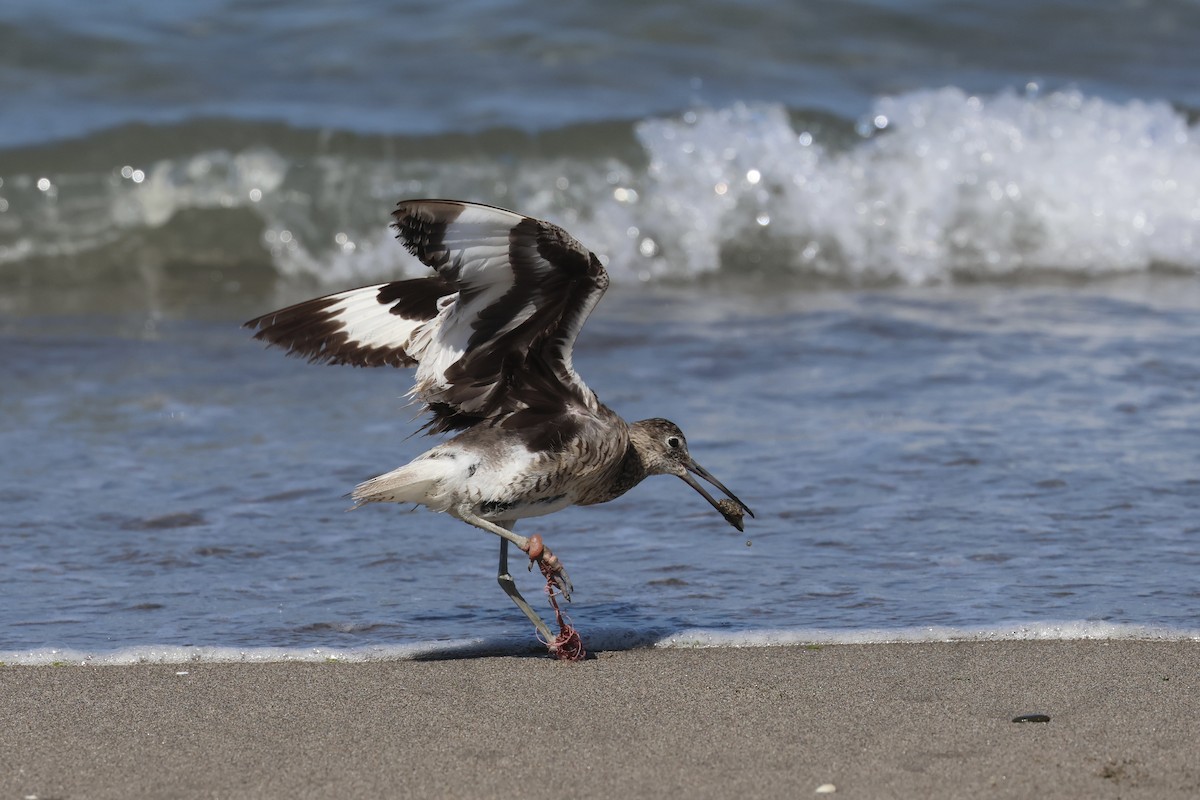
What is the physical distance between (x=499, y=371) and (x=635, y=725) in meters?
1.38

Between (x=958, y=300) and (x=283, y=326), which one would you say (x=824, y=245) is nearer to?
(x=958, y=300)

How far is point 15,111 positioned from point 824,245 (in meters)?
6.51

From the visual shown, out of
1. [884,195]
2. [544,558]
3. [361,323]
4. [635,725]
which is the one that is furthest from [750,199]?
[635,725]

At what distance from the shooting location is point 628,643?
16.3 feet

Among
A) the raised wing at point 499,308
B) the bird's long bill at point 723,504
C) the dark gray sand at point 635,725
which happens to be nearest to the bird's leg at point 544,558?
the dark gray sand at point 635,725

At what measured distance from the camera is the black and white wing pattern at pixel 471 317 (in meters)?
4.40

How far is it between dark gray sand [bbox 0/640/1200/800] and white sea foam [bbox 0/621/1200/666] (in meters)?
0.07

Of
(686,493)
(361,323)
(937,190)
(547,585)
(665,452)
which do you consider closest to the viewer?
(547,585)

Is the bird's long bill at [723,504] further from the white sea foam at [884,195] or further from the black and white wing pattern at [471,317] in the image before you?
the white sea foam at [884,195]

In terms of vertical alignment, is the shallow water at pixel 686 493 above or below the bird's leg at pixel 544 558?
below

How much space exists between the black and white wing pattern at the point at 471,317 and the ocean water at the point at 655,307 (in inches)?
30.4

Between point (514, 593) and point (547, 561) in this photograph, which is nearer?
point (547, 561)

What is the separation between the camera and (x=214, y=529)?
6.02 meters

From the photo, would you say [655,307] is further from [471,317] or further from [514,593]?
[471,317]
